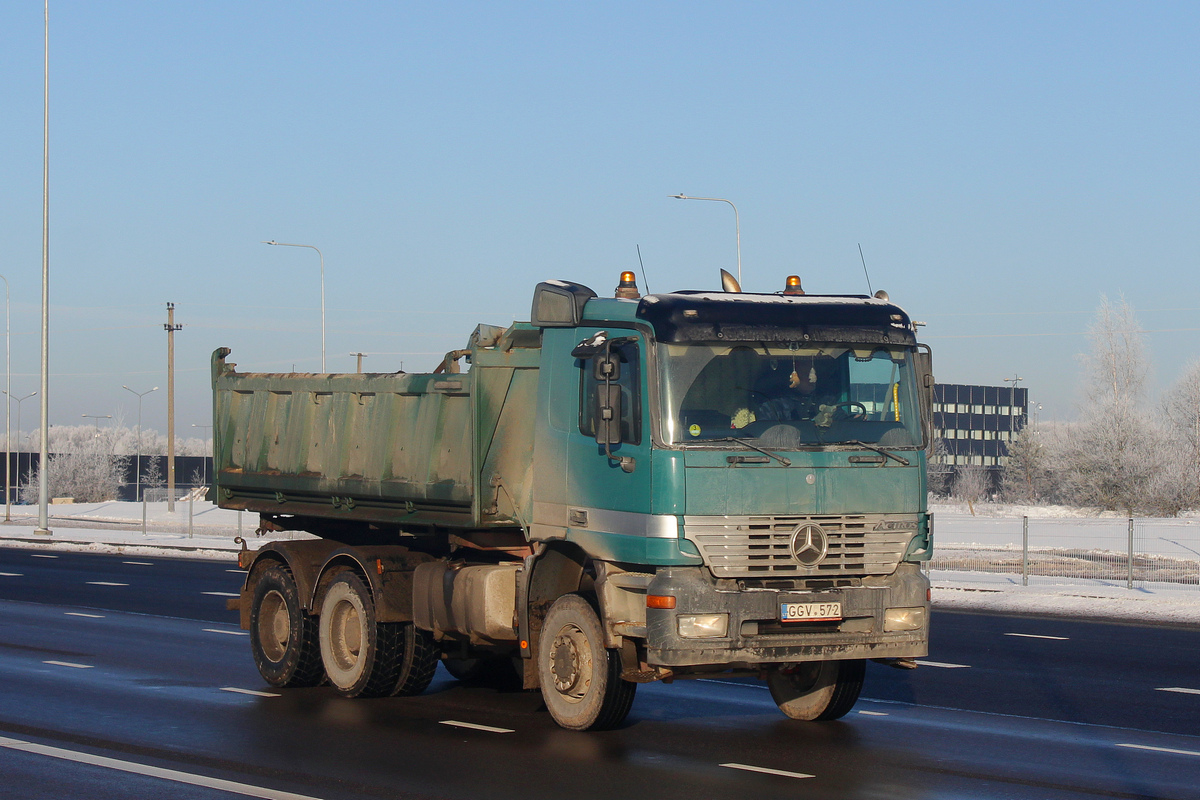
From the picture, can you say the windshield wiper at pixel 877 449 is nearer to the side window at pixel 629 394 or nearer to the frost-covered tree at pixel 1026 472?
the side window at pixel 629 394

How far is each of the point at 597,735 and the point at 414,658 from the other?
8.37 feet

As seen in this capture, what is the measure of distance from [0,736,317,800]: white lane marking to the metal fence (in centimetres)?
1687

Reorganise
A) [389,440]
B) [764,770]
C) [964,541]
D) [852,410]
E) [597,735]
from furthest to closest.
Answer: [964,541] → [389,440] → [597,735] → [852,410] → [764,770]

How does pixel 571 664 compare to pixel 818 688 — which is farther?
pixel 818 688

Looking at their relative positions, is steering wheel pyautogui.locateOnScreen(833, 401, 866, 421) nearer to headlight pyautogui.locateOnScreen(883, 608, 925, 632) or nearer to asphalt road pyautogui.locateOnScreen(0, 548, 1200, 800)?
headlight pyautogui.locateOnScreen(883, 608, 925, 632)

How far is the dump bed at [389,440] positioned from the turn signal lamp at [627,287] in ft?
3.15

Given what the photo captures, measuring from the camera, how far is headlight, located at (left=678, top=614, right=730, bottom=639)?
9.41 meters

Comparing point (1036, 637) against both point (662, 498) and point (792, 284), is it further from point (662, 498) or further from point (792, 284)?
point (662, 498)

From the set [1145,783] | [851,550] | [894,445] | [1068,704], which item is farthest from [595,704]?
[1068,704]

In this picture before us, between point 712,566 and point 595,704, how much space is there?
4.72 feet

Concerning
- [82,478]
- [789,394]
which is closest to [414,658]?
[789,394]

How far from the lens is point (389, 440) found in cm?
1229

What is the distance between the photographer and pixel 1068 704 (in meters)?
12.2

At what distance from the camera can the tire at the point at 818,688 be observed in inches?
429
